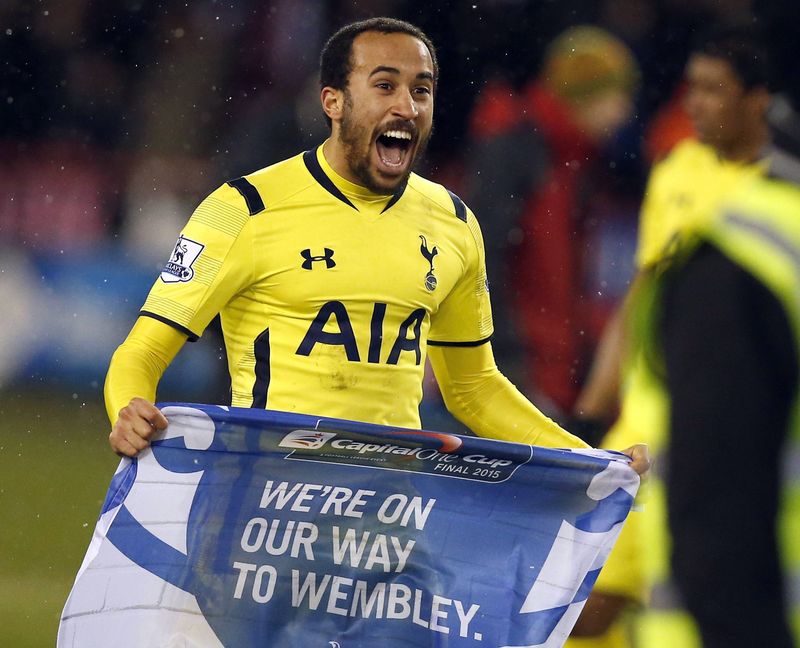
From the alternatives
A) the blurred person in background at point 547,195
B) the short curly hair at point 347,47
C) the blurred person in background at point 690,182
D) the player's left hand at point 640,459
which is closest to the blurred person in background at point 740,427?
the blurred person in background at point 690,182

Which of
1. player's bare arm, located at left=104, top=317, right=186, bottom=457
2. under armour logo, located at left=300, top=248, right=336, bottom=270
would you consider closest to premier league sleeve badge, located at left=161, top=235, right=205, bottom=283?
player's bare arm, located at left=104, top=317, right=186, bottom=457

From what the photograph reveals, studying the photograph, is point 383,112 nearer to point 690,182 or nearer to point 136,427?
point 136,427

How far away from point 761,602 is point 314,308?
2214mm

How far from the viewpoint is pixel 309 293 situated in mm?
3861

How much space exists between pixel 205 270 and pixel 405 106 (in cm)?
64

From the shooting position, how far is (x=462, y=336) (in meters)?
4.25

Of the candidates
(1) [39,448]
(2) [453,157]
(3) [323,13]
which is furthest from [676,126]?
(1) [39,448]

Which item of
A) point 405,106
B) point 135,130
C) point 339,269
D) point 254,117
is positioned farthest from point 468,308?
point 135,130

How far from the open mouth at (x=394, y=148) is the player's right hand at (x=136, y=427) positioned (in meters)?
0.91

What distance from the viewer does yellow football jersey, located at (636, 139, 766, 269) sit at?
5.23m

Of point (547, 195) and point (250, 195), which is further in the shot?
point (547, 195)

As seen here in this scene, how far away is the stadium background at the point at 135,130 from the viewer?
10281mm

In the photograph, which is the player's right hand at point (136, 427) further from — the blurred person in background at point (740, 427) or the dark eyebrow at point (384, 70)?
the blurred person in background at point (740, 427)

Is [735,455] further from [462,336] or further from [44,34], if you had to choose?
[44,34]
